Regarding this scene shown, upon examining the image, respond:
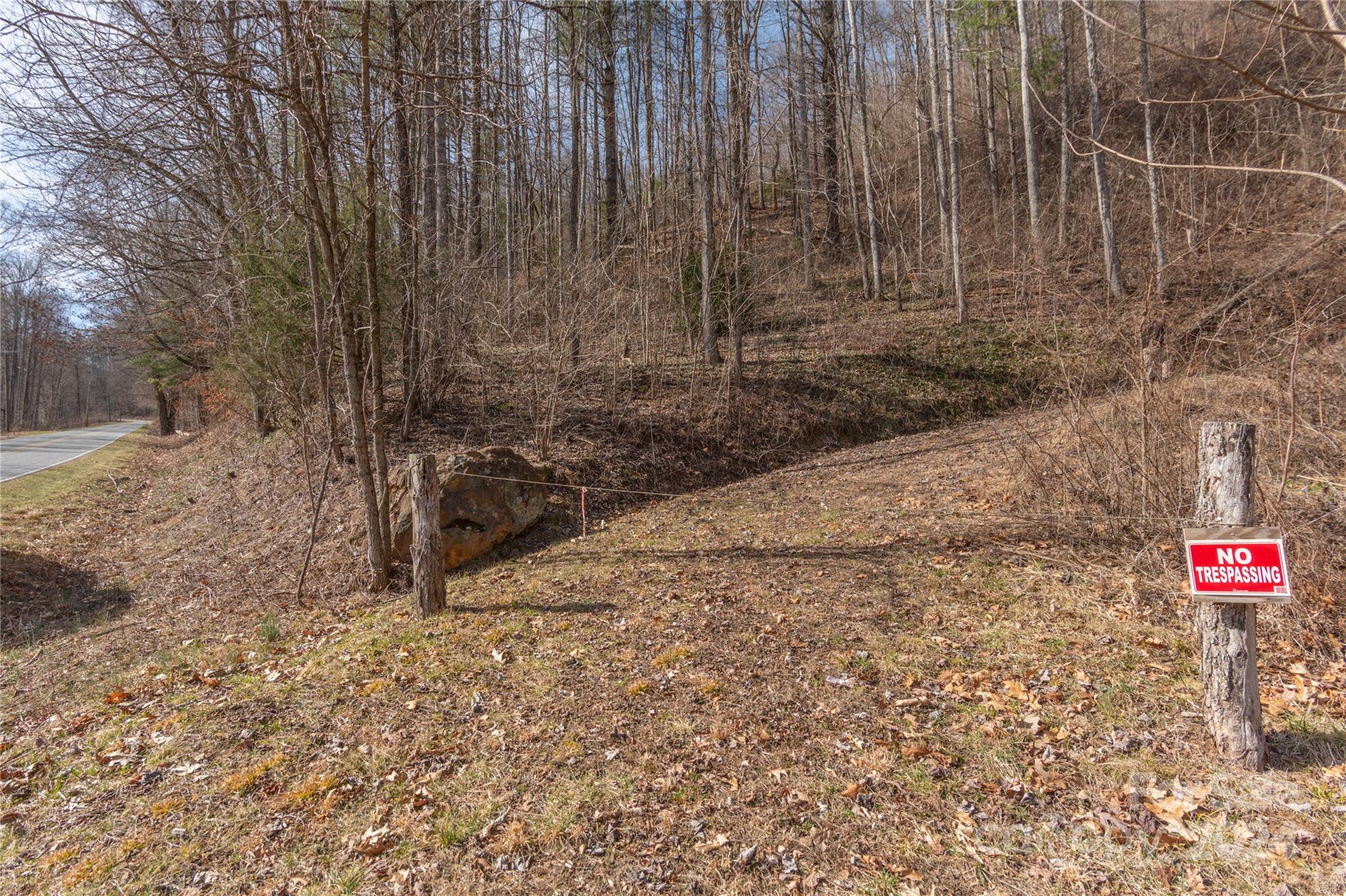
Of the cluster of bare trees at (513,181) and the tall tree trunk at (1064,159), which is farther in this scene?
the tall tree trunk at (1064,159)

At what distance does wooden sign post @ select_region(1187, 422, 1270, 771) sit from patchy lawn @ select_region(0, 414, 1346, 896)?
17 cm

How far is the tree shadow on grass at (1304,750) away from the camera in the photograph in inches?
128

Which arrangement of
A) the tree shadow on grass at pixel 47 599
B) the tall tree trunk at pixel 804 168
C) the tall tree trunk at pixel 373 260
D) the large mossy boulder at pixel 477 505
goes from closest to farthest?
the tall tree trunk at pixel 373 260 → the tree shadow on grass at pixel 47 599 → the large mossy boulder at pixel 477 505 → the tall tree trunk at pixel 804 168

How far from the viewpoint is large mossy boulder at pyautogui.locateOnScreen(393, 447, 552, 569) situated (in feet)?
24.7

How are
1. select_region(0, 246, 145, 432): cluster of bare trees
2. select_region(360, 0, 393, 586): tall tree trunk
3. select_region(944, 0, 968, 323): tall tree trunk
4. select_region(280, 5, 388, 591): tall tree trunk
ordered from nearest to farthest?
select_region(280, 5, 388, 591): tall tree trunk → select_region(360, 0, 393, 586): tall tree trunk → select_region(944, 0, 968, 323): tall tree trunk → select_region(0, 246, 145, 432): cluster of bare trees

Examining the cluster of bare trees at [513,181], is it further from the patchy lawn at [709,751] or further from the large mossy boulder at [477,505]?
the patchy lawn at [709,751]

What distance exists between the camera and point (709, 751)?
145 inches

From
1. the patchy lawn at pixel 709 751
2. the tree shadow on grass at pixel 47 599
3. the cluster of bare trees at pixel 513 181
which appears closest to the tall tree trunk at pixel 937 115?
the cluster of bare trees at pixel 513 181

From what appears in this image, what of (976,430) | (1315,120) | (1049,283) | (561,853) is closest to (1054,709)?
(561,853)

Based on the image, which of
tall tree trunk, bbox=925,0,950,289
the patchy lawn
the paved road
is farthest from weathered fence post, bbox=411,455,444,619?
tall tree trunk, bbox=925,0,950,289

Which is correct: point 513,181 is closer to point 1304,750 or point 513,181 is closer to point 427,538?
point 427,538

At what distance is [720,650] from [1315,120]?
20.8m

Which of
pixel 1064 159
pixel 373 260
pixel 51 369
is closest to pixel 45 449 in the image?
pixel 373 260

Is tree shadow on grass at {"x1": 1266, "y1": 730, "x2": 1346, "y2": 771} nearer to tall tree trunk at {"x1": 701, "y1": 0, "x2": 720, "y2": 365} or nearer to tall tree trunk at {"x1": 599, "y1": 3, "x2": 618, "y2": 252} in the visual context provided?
tall tree trunk at {"x1": 701, "y1": 0, "x2": 720, "y2": 365}
